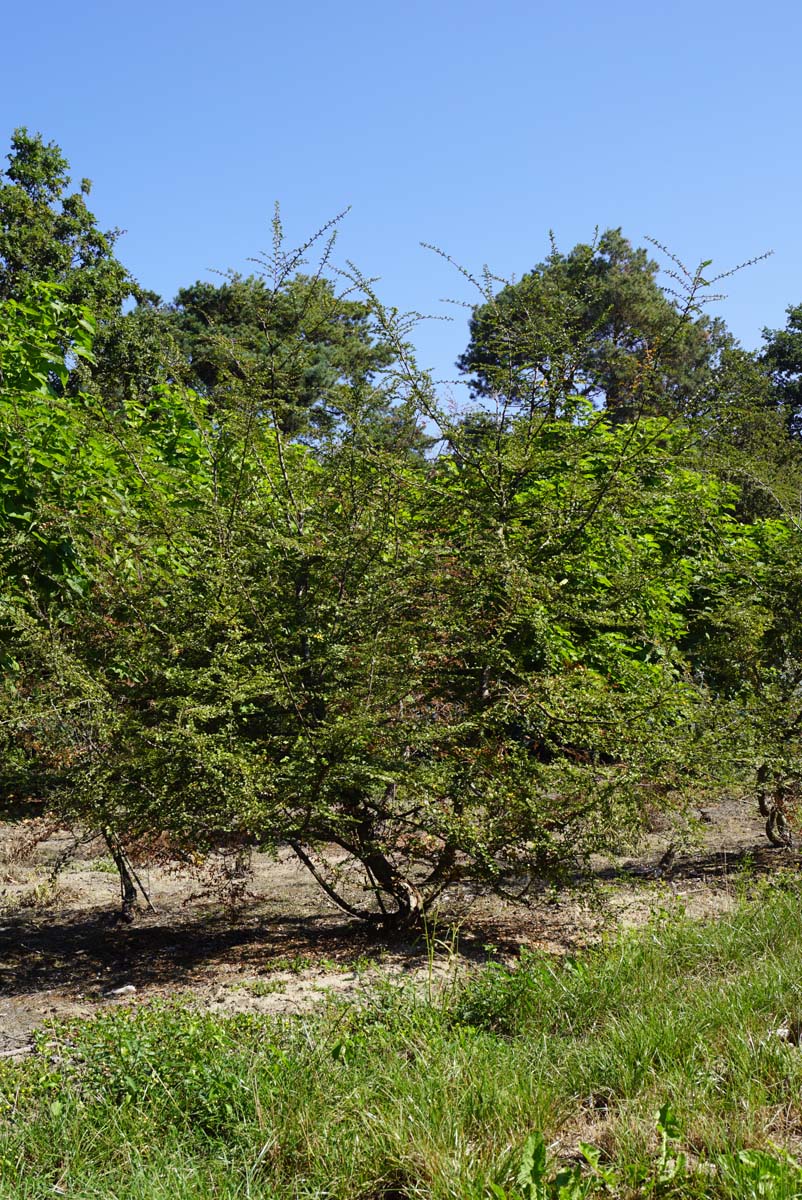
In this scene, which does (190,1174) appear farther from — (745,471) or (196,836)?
(745,471)

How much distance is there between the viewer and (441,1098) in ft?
9.95

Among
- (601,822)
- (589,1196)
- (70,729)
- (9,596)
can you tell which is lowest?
(589,1196)

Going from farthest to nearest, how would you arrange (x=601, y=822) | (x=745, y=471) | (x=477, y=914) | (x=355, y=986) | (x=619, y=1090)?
1. (x=745, y=471)
2. (x=477, y=914)
3. (x=601, y=822)
4. (x=355, y=986)
5. (x=619, y=1090)

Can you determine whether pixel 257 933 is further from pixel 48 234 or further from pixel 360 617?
pixel 48 234

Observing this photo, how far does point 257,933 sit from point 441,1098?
3.32m

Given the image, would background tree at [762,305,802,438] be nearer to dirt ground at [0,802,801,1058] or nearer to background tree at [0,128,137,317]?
background tree at [0,128,137,317]

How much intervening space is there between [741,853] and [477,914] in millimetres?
2492

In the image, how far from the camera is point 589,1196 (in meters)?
2.70

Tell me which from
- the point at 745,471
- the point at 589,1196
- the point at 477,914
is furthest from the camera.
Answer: the point at 745,471

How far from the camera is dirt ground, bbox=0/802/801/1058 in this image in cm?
500

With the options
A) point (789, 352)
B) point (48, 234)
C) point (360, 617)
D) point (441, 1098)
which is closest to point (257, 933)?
point (360, 617)

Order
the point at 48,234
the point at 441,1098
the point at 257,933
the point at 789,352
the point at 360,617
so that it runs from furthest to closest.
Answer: the point at 789,352
the point at 48,234
the point at 257,933
the point at 360,617
the point at 441,1098

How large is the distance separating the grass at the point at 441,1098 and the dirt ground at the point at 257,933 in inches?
23.9

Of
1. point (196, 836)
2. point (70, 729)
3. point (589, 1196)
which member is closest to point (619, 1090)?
point (589, 1196)
